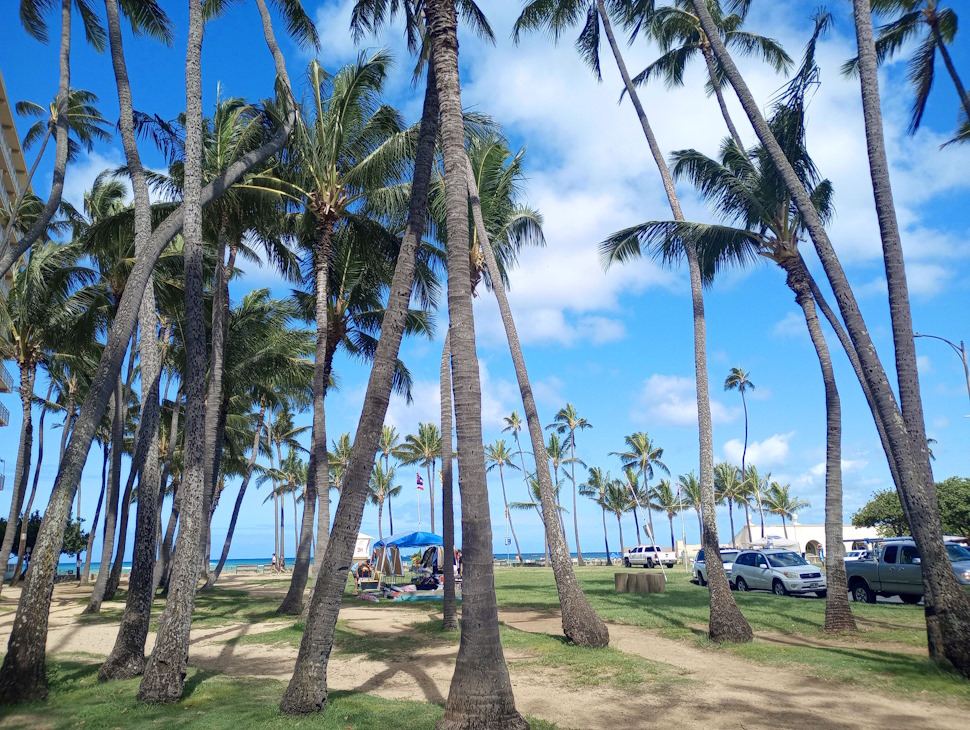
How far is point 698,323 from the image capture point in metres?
13.9

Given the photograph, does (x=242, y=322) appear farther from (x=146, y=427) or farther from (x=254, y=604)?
(x=146, y=427)

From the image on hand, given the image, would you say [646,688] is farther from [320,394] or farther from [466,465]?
[320,394]

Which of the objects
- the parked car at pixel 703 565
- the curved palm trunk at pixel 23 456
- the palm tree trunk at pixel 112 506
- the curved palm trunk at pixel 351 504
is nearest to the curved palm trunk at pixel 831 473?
the curved palm trunk at pixel 351 504

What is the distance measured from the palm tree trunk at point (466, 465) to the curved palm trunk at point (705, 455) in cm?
652

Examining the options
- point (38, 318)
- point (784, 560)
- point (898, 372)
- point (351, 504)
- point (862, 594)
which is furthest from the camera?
point (784, 560)

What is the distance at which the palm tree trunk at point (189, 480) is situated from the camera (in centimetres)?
815

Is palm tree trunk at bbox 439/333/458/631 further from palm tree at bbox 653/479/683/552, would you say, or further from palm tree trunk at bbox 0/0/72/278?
palm tree at bbox 653/479/683/552

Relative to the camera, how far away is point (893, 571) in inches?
693

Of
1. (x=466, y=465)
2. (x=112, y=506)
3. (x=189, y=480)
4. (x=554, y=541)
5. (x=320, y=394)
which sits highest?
(x=320, y=394)

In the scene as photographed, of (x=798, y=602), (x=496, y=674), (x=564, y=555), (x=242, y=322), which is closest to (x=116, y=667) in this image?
(x=496, y=674)

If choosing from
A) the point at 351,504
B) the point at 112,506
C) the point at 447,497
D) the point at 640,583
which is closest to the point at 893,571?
the point at 640,583

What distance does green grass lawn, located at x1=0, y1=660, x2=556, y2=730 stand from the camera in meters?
7.05

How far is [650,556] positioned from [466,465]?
44.6 m

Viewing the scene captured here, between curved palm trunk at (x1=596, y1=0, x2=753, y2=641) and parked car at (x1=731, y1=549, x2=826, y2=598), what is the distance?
36.4ft
